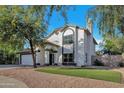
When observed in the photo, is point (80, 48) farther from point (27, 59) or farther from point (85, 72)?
point (27, 59)

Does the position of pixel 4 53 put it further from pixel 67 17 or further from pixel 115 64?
pixel 115 64

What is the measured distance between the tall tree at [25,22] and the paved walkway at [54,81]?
2.25 ft

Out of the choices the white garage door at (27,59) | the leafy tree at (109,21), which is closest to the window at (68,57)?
the white garage door at (27,59)

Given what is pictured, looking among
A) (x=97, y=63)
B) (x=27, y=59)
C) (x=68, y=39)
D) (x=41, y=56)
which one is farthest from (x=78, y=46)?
(x=27, y=59)

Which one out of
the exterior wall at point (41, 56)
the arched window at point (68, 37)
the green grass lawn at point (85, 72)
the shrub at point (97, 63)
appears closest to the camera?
the green grass lawn at point (85, 72)

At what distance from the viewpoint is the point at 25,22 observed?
38.2 ft

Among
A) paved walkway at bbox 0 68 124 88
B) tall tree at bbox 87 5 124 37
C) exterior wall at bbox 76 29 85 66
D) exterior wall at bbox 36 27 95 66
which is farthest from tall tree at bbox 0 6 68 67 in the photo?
exterior wall at bbox 76 29 85 66

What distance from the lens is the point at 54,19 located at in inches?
425

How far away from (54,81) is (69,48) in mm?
1442

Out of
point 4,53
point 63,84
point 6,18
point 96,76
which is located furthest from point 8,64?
point 96,76

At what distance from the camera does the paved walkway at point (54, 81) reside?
1065cm

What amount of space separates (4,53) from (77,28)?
296 cm

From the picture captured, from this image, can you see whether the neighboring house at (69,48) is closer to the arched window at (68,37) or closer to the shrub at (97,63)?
the arched window at (68,37)

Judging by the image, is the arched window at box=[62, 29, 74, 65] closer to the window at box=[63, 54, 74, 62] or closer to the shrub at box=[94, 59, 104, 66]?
the window at box=[63, 54, 74, 62]
